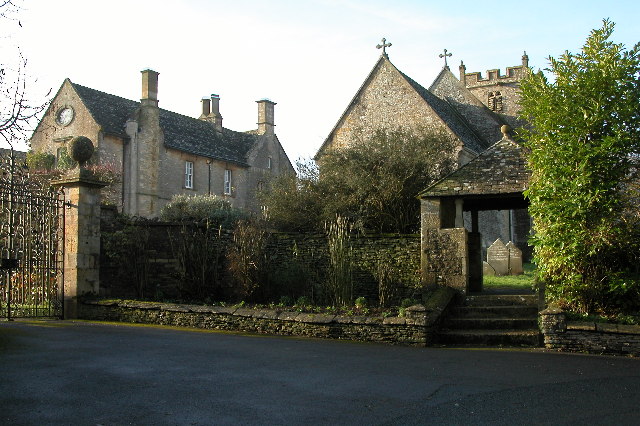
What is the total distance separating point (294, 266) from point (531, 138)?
6134 mm

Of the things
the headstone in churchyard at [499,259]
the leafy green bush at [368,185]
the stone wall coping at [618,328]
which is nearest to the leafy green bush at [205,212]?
the leafy green bush at [368,185]

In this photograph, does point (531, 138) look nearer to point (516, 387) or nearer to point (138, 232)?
point (516, 387)

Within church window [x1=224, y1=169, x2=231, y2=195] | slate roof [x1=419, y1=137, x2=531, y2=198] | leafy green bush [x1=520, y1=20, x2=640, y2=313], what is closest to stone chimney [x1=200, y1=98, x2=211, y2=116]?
church window [x1=224, y1=169, x2=231, y2=195]

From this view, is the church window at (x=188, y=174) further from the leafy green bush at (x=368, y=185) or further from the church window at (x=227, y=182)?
the leafy green bush at (x=368, y=185)

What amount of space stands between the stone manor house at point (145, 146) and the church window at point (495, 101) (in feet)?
64.7

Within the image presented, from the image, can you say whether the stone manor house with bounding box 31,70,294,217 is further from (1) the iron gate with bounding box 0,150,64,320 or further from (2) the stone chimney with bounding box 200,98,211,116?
(1) the iron gate with bounding box 0,150,64,320

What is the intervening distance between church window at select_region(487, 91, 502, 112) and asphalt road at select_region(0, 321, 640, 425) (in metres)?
39.7

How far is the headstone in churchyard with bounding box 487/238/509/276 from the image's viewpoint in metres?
20.1

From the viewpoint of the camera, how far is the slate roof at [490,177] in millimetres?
13531

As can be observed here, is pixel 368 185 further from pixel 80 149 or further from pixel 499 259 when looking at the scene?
pixel 80 149

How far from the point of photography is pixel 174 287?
15.3 m

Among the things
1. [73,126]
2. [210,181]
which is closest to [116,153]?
[73,126]

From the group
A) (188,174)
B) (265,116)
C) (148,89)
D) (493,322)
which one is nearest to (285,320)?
(493,322)

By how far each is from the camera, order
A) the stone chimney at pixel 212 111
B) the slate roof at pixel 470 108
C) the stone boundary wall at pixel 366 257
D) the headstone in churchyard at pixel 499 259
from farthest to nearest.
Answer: the stone chimney at pixel 212 111
the slate roof at pixel 470 108
the headstone in churchyard at pixel 499 259
the stone boundary wall at pixel 366 257
